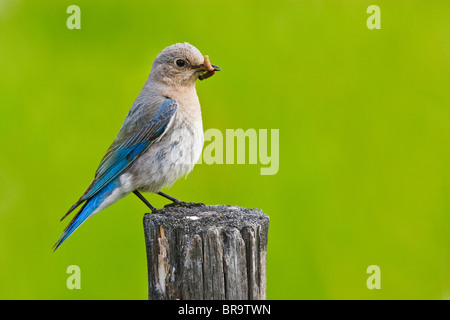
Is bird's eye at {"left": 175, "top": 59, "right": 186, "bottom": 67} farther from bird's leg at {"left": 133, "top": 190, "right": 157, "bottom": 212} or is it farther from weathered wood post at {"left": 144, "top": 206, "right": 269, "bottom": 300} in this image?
weathered wood post at {"left": 144, "top": 206, "right": 269, "bottom": 300}

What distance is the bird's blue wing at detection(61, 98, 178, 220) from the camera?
6043 millimetres

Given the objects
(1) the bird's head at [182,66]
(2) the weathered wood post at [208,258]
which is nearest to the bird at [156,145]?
(1) the bird's head at [182,66]

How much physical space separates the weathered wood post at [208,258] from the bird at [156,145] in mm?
1067

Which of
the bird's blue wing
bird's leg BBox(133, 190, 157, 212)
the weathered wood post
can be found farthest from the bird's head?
the weathered wood post

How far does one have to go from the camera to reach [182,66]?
6348mm

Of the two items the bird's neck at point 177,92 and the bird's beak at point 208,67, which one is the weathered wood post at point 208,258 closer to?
the bird's neck at point 177,92

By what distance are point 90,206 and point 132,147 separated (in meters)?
0.68

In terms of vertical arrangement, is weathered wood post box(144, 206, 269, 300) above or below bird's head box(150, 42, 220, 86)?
below

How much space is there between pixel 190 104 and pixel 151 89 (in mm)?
444

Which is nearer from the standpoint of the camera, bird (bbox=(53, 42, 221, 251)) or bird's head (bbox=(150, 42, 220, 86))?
bird (bbox=(53, 42, 221, 251))

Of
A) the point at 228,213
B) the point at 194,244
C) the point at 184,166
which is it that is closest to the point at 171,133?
the point at 184,166

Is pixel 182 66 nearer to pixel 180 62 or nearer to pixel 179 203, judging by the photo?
pixel 180 62

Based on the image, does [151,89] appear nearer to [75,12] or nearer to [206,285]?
[75,12]

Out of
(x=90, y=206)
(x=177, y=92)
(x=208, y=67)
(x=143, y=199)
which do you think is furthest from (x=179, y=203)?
(x=208, y=67)
